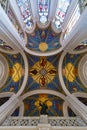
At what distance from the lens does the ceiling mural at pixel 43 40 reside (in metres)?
12.9

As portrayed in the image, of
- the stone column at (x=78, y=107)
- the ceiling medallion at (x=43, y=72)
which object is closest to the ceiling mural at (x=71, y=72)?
the ceiling medallion at (x=43, y=72)

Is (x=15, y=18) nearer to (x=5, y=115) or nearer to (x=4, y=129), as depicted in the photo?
(x=5, y=115)

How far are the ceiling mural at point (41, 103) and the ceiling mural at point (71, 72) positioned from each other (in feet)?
3.80

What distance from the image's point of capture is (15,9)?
36.6 ft

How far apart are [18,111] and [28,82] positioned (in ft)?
6.74

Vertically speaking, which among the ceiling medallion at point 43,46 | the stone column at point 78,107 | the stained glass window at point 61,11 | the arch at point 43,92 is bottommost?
the stone column at point 78,107

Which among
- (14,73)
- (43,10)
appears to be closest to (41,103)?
(14,73)

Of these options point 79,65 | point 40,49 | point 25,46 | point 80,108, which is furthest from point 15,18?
point 80,108

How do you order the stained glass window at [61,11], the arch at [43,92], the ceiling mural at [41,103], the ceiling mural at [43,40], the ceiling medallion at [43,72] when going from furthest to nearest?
the ceiling medallion at [43,72] → the ceiling mural at [43,40] → the arch at [43,92] → the stained glass window at [61,11] → the ceiling mural at [41,103]

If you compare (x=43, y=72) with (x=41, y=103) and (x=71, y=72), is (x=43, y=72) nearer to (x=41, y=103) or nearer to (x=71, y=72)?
(x=71, y=72)

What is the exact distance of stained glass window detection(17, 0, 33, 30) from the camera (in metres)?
12.3

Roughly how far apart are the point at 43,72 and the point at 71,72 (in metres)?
1.90

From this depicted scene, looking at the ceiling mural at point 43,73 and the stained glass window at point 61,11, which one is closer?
the stained glass window at point 61,11

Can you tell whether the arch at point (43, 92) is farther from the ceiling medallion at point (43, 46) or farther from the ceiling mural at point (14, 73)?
the ceiling medallion at point (43, 46)
